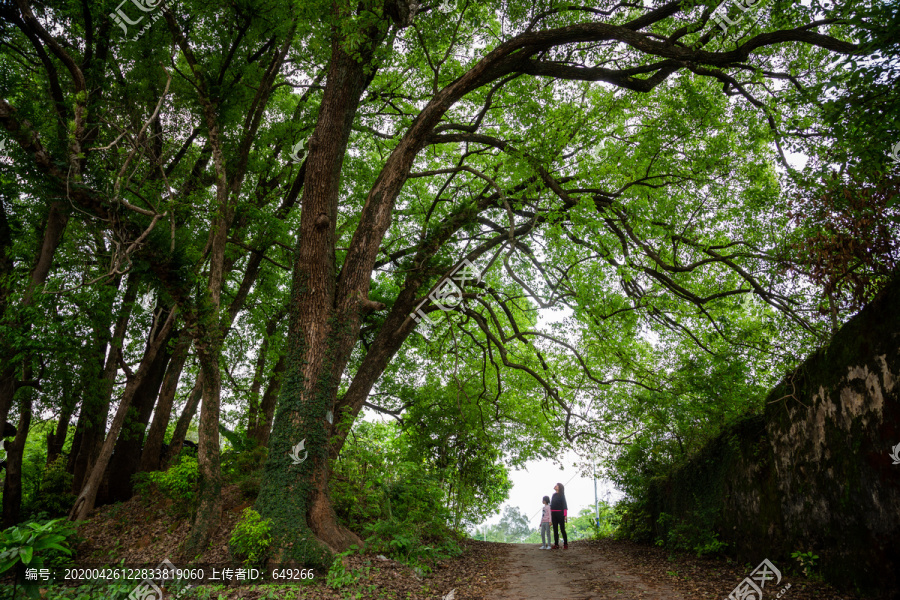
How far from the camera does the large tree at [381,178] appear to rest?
6098 mm

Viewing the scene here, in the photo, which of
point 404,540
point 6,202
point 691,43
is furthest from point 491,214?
point 6,202

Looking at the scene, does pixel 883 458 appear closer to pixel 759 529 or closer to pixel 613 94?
pixel 759 529

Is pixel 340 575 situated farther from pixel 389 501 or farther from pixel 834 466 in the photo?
pixel 834 466

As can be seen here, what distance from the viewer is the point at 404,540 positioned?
21.4ft

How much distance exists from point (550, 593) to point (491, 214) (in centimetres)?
700

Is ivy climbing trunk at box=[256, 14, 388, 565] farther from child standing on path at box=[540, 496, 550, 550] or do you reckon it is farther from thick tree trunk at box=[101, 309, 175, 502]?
child standing on path at box=[540, 496, 550, 550]

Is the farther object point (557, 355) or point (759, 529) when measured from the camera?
point (557, 355)

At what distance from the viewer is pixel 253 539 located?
5.33m

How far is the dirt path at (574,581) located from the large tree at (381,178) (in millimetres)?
2005

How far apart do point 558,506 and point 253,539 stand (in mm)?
7650

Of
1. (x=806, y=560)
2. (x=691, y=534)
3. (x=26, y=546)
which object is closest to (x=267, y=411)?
(x=26, y=546)

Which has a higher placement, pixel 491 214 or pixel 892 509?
pixel 491 214

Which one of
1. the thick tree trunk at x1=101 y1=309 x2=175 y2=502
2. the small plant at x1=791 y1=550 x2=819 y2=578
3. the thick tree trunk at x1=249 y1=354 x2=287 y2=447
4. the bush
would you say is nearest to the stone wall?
the small plant at x1=791 y1=550 x2=819 y2=578

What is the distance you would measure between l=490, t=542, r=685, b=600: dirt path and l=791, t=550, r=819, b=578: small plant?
4.19ft
